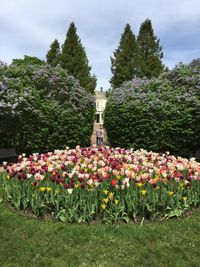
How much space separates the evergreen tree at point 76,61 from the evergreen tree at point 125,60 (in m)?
2.97

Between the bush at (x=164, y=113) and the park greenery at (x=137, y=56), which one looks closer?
the bush at (x=164, y=113)

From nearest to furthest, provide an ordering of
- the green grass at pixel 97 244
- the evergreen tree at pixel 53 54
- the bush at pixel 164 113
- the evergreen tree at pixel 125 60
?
the green grass at pixel 97 244 → the bush at pixel 164 113 → the evergreen tree at pixel 125 60 → the evergreen tree at pixel 53 54

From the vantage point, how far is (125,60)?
121 ft

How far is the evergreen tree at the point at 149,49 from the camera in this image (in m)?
36.8

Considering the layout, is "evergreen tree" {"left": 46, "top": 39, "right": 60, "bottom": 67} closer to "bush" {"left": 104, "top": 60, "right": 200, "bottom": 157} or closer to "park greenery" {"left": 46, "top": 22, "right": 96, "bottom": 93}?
"park greenery" {"left": 46, "top": 22, "right": 96, "bottom": 93}

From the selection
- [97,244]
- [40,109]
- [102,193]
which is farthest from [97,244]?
[40,109]

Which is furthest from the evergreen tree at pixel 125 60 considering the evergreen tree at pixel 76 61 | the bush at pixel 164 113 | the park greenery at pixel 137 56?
the bush at pixel 164 113

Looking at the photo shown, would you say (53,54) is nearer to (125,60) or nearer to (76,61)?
(76,61)

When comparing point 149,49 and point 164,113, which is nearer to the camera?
point 164,113

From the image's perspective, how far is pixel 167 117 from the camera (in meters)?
12.4

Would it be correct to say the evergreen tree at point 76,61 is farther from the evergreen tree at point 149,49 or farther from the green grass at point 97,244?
the green grass at point 97,244

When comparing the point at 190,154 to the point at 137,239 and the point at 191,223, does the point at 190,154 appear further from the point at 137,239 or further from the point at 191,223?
the point at 137,239

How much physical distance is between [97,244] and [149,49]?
3638cm

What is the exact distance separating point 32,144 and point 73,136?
187 centimetres
